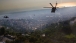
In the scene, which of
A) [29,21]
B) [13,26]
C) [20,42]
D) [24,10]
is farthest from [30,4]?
[20,42]

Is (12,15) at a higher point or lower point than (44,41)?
higher

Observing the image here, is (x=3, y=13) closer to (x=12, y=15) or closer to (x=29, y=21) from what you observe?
(x=12, y=15)

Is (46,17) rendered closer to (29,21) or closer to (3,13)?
(29,21)

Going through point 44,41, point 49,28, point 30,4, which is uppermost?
point 30,4

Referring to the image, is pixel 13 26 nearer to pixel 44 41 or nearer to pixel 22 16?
pixel 22 16

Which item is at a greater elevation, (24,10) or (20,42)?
(24,10)

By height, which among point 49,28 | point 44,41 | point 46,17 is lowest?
point 44,41

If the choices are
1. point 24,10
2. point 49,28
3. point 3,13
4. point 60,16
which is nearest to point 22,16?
point 24,10
